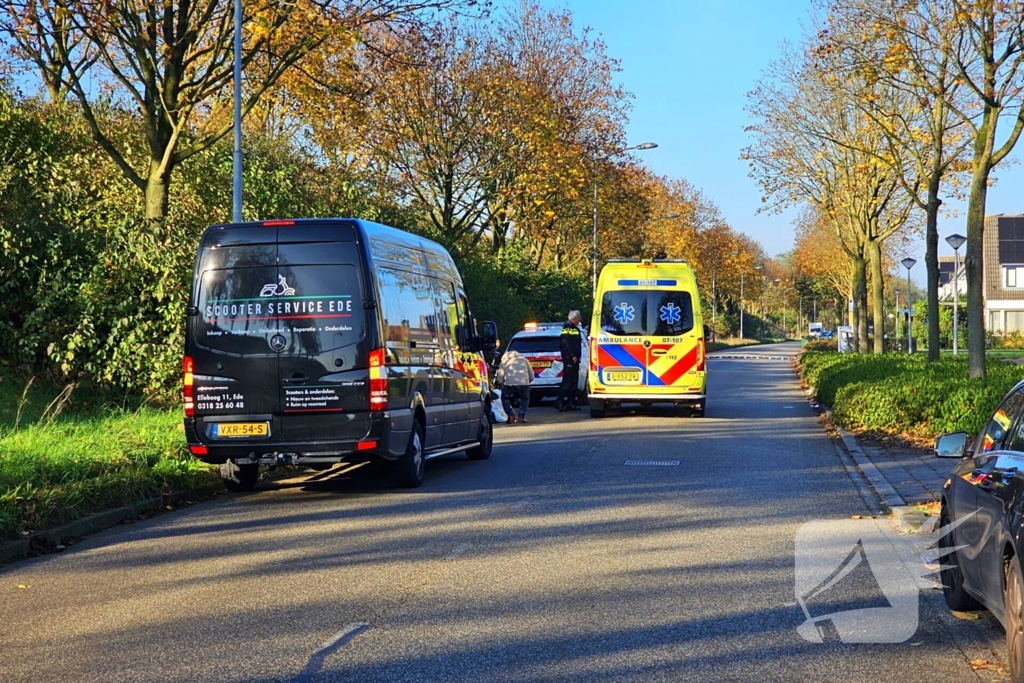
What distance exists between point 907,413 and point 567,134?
25.9 metres

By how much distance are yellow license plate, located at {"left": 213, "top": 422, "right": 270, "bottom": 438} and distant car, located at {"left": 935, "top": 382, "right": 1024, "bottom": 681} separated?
6.55m


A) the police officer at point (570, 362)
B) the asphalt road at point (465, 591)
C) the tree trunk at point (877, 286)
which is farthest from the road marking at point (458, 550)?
the tree trunk at point (877, 286)

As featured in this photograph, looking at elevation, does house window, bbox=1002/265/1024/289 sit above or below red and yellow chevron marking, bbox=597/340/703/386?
above

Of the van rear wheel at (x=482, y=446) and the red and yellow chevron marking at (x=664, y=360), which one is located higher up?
the red and yellow chevron marking at (x=664, y=360)

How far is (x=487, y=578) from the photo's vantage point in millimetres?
7613

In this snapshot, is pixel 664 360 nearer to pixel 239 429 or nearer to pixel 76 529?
pixel 239 429

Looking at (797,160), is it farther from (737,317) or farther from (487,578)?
(737,317)

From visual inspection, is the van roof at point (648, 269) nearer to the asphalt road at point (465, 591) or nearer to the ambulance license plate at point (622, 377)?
the ambulance license plate at point (622, 377)

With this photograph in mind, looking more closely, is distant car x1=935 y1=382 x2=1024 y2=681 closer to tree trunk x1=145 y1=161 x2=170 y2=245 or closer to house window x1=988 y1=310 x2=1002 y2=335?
tree trunk x1=145 y1=161 x2=170 y2=245

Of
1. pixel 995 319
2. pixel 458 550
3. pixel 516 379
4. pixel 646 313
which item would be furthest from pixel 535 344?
pixel 995 319

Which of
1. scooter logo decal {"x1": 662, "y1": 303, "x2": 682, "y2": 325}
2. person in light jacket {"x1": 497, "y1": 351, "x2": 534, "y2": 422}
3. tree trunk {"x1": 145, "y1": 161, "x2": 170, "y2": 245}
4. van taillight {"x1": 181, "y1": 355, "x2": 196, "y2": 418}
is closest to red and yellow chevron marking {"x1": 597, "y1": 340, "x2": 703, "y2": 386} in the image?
scooter logo decal {"x1": 662, "y1": 303, "x2": 682, "y2": 325}

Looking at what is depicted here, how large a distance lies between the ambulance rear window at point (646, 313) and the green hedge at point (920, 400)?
10.2 feet

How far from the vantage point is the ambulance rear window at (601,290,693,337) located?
21594mm

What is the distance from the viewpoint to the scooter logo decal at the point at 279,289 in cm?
1127
